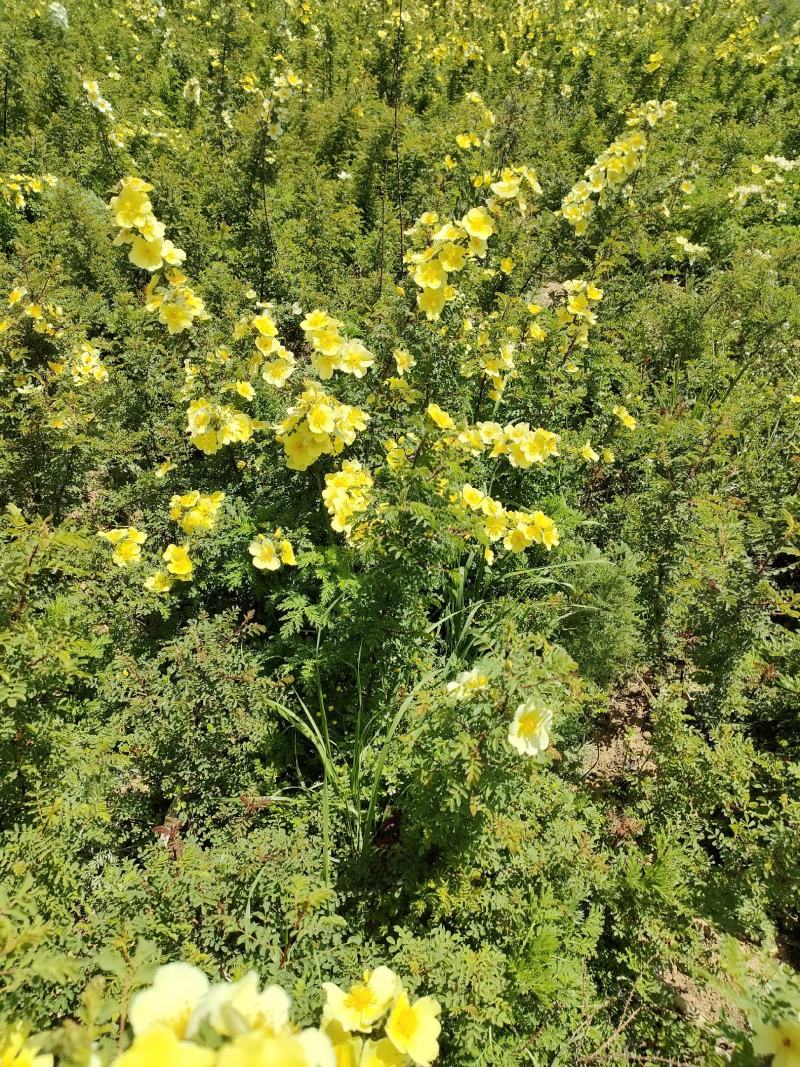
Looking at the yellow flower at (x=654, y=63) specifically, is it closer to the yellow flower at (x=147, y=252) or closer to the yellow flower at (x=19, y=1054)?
the yellow flower at (x=147, y=252)

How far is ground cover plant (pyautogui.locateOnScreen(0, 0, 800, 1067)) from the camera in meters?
1.59

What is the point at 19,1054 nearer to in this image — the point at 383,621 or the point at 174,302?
the point at 383,621

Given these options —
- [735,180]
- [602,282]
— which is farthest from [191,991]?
[735,180]

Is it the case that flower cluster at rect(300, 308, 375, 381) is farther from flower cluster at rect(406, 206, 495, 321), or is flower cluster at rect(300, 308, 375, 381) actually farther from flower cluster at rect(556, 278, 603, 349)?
flower cluster at rect(556, 278, 603, 349)

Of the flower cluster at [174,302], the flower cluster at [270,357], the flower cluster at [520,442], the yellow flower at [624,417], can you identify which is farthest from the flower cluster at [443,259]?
the yellow flower at [624,417]

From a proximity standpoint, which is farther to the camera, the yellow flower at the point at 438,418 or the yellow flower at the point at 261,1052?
the yellow flower at the point at 438,418

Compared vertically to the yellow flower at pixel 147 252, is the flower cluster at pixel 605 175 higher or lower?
higher

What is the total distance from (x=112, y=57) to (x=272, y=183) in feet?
10.9

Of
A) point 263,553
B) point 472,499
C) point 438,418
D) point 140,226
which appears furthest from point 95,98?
point 472,499

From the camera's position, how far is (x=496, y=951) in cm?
171

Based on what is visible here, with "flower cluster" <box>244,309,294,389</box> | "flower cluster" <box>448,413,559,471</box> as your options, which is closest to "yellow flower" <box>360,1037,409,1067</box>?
"flower cluster" <box>448,413,559,471</box>

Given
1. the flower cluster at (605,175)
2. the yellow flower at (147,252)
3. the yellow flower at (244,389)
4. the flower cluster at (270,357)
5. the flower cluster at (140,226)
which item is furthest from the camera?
the flower cluster at (605,175)

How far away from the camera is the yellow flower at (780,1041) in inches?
39.3

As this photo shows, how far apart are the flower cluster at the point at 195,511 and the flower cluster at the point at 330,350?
29.3 inches
